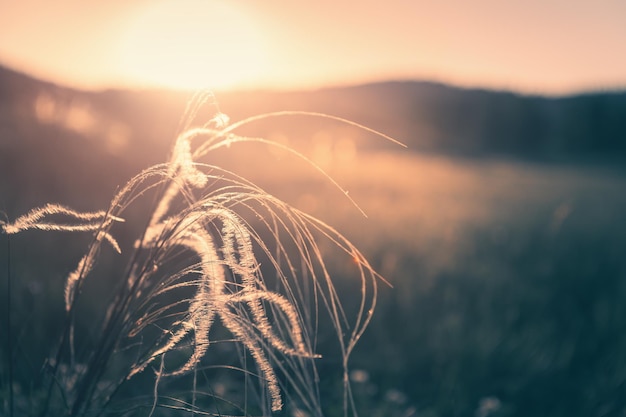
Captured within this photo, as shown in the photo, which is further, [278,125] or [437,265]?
[278,125]

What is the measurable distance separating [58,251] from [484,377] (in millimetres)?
2610

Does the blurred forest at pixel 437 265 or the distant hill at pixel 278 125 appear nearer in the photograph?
the blurred forest at pixel 437 265

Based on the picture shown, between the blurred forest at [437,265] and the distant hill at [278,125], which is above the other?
the distant hill at [278,125]

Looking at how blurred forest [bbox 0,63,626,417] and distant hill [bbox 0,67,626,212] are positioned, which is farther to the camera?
distant hill [bbox 0,67,626,212]

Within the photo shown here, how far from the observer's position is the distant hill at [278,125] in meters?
4.61

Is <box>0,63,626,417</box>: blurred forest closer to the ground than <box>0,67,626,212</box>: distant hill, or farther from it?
closer to the ground

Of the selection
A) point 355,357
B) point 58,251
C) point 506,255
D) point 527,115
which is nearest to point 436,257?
point 506,255

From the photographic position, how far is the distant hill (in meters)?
4.61

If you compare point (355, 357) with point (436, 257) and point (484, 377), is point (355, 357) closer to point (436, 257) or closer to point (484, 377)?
point (484, 377)

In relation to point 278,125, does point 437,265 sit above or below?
below

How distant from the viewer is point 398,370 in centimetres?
260

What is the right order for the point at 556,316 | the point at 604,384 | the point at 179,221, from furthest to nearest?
the point at 556,316 < the point at 604,384 < the point at 179,221

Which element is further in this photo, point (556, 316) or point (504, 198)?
point (504, 198)

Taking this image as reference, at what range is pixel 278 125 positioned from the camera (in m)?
17.4
